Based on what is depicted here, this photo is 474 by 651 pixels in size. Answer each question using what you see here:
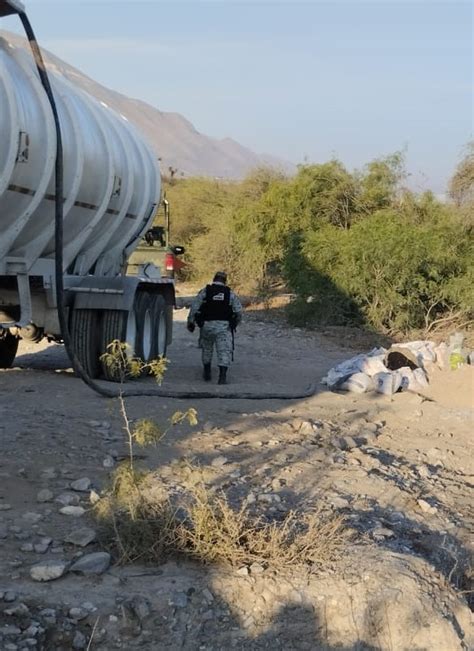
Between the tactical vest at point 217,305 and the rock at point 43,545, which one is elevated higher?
the tactical vest at point 217,305

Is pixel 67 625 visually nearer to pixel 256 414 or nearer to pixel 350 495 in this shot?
pixel 350 495

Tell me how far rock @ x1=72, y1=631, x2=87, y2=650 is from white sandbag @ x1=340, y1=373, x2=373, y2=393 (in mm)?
6850

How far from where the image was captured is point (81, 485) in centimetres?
531

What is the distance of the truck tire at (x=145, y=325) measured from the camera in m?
10.5

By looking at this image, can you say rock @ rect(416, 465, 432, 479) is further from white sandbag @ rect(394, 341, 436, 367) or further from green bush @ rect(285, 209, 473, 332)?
green bush @ rect(285, 209, 473, 332)

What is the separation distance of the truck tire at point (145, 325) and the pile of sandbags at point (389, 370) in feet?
7.42

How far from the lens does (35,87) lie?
809 cm

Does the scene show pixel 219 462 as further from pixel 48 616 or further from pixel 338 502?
pixel 48 616

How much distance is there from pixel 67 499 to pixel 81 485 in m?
0.27

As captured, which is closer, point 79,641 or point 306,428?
point 79,641

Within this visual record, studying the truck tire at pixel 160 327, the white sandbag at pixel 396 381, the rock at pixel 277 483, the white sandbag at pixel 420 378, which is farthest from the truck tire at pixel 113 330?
the rock at pixel 277 483

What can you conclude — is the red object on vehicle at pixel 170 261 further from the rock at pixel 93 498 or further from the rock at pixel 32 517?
the rock at pixel 32 517

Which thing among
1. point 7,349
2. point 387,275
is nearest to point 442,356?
point 387,275

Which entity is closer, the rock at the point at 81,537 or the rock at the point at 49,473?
the rock at the point at 81,537
